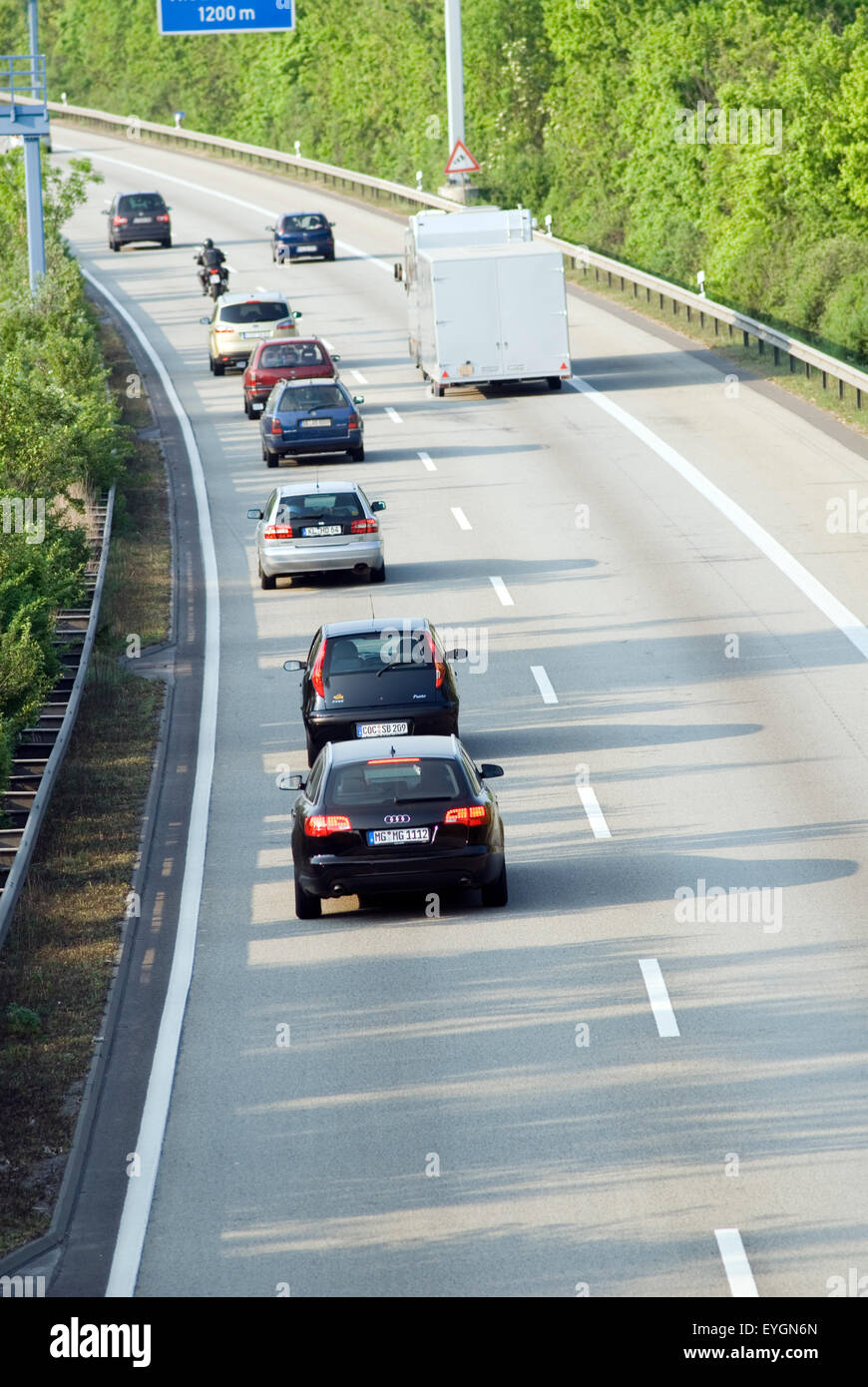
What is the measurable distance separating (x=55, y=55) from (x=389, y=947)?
132 metres

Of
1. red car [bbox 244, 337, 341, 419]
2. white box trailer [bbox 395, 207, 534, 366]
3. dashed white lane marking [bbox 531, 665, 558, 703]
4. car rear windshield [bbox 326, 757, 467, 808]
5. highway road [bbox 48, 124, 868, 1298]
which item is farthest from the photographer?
white box trailer [bbox 395, 207, 534, 366]

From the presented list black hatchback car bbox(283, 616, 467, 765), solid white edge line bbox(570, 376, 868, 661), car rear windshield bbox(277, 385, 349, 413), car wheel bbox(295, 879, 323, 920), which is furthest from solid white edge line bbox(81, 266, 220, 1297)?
solid white edge line bbox(570, 376, 868, 661)

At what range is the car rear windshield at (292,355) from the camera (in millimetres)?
40562

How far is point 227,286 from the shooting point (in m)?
56.2

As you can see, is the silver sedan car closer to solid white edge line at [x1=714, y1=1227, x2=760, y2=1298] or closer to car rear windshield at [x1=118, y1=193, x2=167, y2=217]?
solid white edge line at [x1=714, y1=1227, x2=760, y2=1298]

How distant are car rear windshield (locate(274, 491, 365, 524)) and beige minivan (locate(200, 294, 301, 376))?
18052 mm

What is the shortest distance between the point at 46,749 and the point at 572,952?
7.55 metres

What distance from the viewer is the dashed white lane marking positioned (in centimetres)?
2314

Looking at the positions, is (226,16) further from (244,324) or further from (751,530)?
(751,530)

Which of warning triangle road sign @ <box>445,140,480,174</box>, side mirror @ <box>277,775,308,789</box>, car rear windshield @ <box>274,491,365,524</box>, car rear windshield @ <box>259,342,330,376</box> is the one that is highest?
warning triangle road sign @ <box>445,140,480,174</box>

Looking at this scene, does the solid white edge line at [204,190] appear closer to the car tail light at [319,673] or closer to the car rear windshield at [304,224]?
the car rear windshield at [304,224]

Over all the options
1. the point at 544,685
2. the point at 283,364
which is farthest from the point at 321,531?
the point at 283,364

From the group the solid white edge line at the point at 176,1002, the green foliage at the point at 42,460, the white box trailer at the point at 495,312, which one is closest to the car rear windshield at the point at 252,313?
the green foliage at the point at 42,460
